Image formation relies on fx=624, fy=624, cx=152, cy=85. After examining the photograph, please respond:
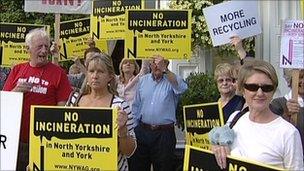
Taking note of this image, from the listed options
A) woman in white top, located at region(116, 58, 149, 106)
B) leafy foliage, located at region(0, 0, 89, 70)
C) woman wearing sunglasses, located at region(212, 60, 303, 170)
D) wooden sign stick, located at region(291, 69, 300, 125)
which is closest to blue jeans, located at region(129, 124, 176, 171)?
woman in white top, located at region(116, 58, 149, 106)

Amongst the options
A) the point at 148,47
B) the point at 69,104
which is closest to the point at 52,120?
the point at 69,104

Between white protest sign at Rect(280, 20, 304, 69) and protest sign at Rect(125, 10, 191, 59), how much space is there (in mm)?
1726

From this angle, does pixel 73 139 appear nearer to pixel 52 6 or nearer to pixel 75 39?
pixel 52 6

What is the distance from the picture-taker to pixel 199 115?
17.7 feet

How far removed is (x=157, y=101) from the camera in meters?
6.67

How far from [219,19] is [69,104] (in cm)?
246

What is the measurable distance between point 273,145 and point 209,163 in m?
0.44

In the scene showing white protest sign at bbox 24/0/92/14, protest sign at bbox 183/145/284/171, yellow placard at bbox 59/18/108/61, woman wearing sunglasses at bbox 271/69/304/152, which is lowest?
protest sign at bbox 183/145/284/171

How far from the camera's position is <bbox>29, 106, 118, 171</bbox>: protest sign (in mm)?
4250

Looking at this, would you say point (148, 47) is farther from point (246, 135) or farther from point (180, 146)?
point (246, 135)

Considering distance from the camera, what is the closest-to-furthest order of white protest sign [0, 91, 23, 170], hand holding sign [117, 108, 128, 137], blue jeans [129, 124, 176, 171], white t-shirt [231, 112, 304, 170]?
white t-shirt [231, 112, 304, 170], white protest sign [0, 91, 23, 170], hand holding sign [117, 108, 128, 137], blue jeans [129, 124, 176, 171]

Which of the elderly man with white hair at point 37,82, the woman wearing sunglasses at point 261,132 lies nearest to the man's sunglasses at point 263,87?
the woman wearing sunglasses at point 261,132

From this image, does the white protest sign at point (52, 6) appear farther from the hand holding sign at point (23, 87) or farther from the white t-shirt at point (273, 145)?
the white t-shirt at point (273, 145)

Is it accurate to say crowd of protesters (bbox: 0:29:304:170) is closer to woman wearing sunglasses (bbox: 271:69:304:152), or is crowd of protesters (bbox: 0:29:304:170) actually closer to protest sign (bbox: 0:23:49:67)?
woman wearing sunglasses (bbox: 271:69:304:152)
